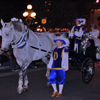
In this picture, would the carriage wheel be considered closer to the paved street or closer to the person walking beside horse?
the paved street

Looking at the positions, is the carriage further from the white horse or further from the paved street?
the white horse

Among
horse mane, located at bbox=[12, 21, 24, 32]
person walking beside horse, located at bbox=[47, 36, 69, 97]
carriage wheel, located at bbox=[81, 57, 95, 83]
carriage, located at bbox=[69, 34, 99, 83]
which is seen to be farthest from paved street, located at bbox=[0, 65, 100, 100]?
horse mane, located at bbox=[12, 21, 24, 32]

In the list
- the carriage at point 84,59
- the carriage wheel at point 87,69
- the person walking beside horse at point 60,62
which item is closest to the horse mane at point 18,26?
the person walking beside horse at point 60,62

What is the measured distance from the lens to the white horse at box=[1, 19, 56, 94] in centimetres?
623

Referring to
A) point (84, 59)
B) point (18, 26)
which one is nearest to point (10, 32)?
point (18, 26)

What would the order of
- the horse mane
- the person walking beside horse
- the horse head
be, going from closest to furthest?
the horse head < the person walking beside horse < the horse mane

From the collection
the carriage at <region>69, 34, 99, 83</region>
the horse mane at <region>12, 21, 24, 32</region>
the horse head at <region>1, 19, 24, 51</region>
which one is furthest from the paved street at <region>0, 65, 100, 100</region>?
the horse mane at <region>12, 21, 24, 32</region>

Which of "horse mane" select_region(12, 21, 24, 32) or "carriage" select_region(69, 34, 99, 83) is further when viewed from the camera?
"carriage" select_region(69, 34, 99, 83)

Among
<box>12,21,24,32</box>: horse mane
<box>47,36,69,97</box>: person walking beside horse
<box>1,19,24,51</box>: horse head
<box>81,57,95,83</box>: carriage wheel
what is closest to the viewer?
<box>1,19,24,51</box>: horse head

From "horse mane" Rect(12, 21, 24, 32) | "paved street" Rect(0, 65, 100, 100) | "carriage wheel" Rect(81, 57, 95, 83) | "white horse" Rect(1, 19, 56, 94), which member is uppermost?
"horse mane" Rect(12, 21, 24, 32)

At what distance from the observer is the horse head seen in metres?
6.15

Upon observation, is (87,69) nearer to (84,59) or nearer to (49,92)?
(84,59)

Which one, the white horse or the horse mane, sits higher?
the horse mane

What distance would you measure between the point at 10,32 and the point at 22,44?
0.61m
